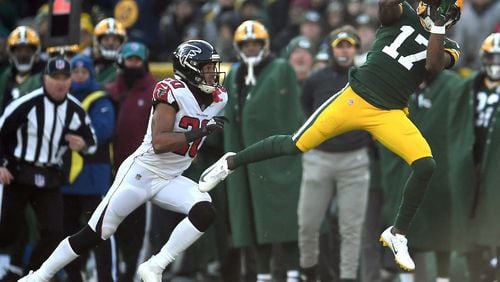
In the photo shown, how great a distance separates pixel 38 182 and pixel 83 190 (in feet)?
2.09

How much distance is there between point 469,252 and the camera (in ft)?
35.9

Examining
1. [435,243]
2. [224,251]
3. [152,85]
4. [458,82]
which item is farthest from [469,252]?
[152,85]

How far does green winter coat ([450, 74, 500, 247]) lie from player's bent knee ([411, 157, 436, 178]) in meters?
1.83

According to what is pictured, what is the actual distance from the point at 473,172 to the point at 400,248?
211 centimetres

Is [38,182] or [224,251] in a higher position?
[38,182]

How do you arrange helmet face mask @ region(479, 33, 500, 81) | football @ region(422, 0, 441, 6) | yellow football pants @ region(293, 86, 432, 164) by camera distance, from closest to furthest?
football @ region(422, 0, 441, 6), yellow football pants @ region(293, 86, 432, 164), helmet face mask @ region(479, 33, 500, 81)

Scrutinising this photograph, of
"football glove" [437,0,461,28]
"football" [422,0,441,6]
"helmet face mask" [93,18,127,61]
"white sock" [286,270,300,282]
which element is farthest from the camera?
"helmet face mask" [93,18,127,61]

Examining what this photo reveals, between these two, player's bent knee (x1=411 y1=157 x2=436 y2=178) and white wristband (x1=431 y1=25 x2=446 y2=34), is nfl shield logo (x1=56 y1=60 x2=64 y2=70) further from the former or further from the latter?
white wristband (x1=431 y1=25 x2=446 y2=34)

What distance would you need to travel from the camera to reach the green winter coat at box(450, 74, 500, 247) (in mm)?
10625

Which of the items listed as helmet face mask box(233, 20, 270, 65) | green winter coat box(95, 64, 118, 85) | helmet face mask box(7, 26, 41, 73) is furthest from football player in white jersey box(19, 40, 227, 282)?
helmet face mask box(7, 26, 41, 73)

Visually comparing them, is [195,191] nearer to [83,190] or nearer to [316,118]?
[316,118]

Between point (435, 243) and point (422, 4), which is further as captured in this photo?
point (435, 243)

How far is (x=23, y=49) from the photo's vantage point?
1240cm

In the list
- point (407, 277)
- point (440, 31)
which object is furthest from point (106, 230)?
point (407, 277)
